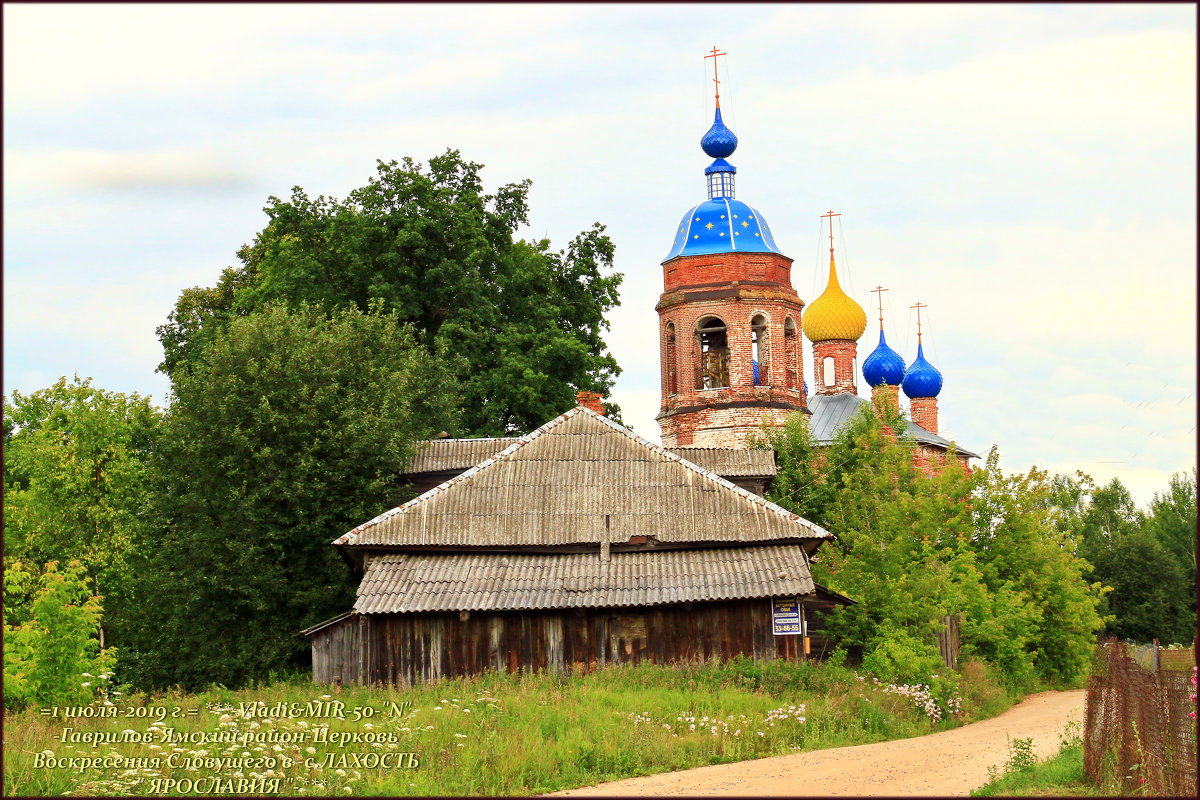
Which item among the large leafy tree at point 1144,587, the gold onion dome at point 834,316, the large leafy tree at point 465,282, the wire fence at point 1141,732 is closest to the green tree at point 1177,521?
the large leafy tree at point 1144,587

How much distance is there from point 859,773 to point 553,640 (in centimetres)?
885

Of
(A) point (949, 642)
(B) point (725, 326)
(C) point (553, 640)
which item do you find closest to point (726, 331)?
(B) point (725, 326)

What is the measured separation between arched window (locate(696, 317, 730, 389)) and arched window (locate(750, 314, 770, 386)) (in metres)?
0.79

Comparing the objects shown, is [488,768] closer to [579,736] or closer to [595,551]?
[579,736]

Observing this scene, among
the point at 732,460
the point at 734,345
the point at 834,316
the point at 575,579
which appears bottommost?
the point at 575,579

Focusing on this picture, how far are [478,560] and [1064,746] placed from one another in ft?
35.9

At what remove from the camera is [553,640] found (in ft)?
72.1

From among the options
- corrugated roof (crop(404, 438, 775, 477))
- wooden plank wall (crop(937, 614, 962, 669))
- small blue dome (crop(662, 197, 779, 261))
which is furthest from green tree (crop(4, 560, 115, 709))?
small blue dome (crop(662, 197, 779, 261))

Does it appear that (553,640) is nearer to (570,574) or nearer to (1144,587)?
(570,574)

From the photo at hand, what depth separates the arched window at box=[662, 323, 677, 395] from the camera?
4025 centimetres

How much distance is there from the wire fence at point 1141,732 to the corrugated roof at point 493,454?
46.8 feet

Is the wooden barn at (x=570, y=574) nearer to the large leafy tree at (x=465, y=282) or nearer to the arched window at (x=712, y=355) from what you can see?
the large leafy tree at (x=465, y=282)

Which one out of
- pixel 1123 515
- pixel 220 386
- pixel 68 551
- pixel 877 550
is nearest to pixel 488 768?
pixel 877 550

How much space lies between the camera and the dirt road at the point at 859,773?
12.8m
